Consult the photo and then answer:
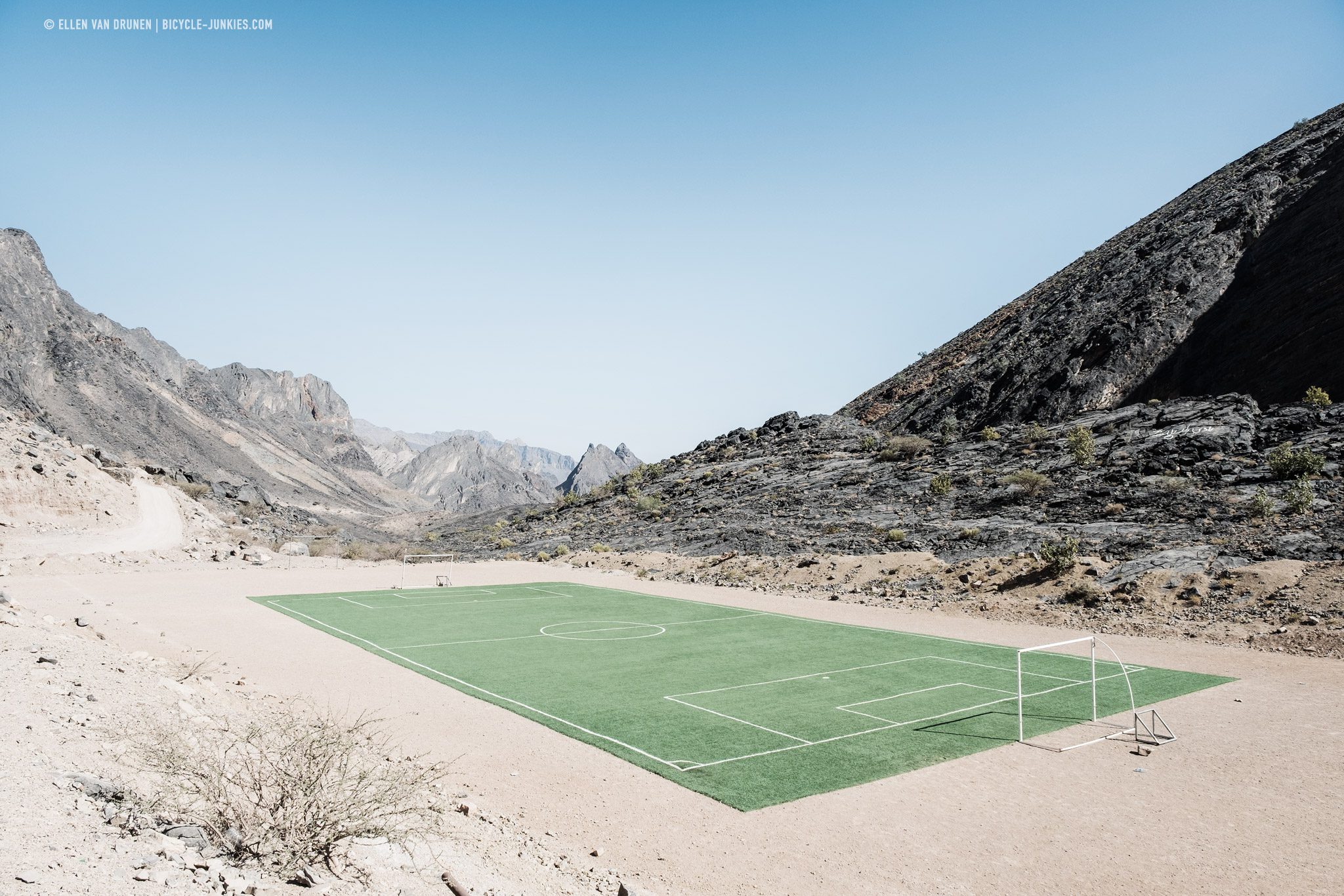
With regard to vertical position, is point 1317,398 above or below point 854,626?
above

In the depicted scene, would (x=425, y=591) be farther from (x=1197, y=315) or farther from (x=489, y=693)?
(x=1197, y=315)

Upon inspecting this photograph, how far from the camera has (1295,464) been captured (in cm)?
2747

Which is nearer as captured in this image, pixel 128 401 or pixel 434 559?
pixel 434 559

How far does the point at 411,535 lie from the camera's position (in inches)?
3415

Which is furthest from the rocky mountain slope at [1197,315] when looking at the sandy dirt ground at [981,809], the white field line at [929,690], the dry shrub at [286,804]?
the dry shrub at [286,804]

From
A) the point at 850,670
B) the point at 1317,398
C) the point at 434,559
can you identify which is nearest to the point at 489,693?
the point at 850,670

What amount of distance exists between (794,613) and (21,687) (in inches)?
819

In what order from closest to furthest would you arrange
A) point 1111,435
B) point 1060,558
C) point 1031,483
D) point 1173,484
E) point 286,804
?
point 286,804 → point 1060,558 → point 1173,484 → point 1031,483 → point 1111,435

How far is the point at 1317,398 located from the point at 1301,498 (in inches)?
543

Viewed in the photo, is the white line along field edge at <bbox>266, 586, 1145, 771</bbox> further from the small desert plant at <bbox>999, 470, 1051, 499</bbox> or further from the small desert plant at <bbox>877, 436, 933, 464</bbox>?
the small desert plant at <bbox>877, 436, 933, 464</bbox>

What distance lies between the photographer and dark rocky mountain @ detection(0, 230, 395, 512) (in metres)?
81.2

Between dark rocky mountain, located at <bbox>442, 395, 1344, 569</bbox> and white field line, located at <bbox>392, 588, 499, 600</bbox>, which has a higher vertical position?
dark rocky mountain, located at <bbox>442, 395, 1344, 569</bbox>

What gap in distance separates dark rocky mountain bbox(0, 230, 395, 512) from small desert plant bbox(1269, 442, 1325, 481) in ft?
248

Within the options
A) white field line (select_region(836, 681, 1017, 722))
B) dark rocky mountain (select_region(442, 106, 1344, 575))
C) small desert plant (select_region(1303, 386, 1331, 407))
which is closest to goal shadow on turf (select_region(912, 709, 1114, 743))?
white field line (select_region(836, 681, 1017, 722))
